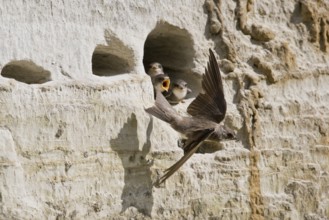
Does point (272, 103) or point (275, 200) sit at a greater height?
point (272, 103)

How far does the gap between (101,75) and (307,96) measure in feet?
3.62

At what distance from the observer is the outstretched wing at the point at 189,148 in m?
4.25

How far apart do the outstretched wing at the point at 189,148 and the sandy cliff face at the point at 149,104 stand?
0.37 ft

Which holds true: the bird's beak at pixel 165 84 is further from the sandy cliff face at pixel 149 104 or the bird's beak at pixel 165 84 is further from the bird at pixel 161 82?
the sandy cliff face at pixel 149 104

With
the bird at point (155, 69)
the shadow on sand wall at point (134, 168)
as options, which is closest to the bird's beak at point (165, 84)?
the bird at point (155, 69)

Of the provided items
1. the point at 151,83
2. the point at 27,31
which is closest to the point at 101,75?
the point at 151,83

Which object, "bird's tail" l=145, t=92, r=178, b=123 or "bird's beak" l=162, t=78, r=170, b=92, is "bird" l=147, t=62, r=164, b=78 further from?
"bird's tail" l=145, t=92, r=178, b=123

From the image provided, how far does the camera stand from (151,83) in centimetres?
456

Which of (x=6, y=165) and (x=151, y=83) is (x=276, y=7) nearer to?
(x=151, y=83)

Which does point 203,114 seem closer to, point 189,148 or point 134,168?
point 189,148

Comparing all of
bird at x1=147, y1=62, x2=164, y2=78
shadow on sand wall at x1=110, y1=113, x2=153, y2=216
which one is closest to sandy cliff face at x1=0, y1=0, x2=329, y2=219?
shadow on sand wall at x1=110, y1=113, x2=153, y2=216

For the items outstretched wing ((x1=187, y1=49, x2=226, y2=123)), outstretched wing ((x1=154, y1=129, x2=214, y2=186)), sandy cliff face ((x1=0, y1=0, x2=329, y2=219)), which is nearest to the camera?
sandy cliff face ((x1=0, y1=0, x2=329, y2=219))

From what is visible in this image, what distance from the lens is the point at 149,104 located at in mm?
4504

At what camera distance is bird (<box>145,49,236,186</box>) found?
4.43 m
